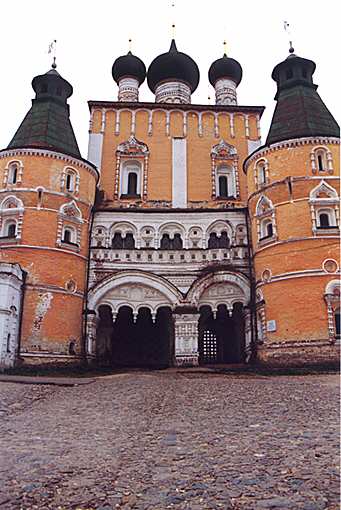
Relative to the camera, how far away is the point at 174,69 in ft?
102

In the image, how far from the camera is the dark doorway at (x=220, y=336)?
23203 millimetres

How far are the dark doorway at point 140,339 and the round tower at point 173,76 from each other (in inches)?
569

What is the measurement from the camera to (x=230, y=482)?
4039 mm

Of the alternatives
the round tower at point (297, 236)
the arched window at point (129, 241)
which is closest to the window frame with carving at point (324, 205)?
the round tower at point (297, 236)

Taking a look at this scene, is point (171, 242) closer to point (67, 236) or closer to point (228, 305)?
A: point (228, 305)

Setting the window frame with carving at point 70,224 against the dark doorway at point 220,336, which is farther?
the dark doorway at point 220,336

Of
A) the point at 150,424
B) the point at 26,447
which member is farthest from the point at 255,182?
the point at 26,447

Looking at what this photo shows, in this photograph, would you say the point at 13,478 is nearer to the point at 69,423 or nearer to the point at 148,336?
the point at 69,423

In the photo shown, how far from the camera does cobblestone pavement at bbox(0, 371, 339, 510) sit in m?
3.70

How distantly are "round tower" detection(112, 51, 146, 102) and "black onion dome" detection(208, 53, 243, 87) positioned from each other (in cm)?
472

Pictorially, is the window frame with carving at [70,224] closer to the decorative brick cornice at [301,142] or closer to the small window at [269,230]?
the small window at [269,230]

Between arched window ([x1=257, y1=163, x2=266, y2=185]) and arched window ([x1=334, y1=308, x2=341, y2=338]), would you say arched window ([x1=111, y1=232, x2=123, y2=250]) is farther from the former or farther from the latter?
arched window ([x1=334, y1=308, x2=341, y2=338])

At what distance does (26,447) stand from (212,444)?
212 centimetres

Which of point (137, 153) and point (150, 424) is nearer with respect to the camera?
point (150, 424)
